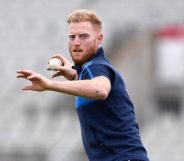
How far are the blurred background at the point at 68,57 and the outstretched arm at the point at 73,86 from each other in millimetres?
8673

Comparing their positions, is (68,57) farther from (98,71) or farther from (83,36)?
(98,71)

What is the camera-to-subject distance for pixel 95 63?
4453 millimetres

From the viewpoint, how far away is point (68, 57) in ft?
47.0

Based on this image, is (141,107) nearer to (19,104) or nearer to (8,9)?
(19,104)

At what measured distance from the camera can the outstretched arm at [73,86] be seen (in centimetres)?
407

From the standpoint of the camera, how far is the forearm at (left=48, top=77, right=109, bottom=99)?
4086mm

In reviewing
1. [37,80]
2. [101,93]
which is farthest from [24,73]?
[101,93]

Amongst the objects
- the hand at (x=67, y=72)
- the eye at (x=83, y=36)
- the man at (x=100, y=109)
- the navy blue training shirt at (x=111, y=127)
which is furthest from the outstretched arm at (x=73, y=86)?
the hand at (x=67, y=72)

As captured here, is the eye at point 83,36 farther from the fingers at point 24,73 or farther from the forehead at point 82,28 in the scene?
the fingers at point 24,73

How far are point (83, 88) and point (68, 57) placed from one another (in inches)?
401

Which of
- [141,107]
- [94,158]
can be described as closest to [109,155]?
[94,158]

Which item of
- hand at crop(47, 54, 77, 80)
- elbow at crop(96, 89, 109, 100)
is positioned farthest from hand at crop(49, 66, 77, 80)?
elbow at crop(96, 89, 109, 100)

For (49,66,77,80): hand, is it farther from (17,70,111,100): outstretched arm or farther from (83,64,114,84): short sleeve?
(17,70,111,100): outstretched arm

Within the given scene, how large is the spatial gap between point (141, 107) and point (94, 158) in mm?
9358
